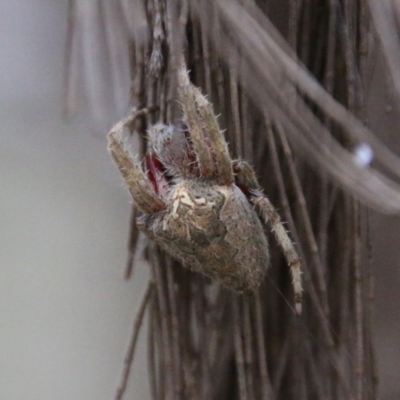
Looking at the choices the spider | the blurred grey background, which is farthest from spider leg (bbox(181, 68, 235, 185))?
the blurred grey background

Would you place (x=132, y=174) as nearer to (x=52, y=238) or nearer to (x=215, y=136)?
(x=215, y=136)

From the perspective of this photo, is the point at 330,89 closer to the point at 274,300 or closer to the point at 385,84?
the point at 385,84

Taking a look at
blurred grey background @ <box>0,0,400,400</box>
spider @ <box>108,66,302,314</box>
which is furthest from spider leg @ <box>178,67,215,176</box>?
blurred grey background @ <box>0,0,400,400</box>

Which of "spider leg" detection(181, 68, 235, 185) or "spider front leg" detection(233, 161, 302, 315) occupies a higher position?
"spider leg" detection(181, 68, 235, 185)

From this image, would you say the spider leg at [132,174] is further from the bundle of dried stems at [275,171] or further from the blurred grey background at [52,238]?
the blurred grey background at [52,238]

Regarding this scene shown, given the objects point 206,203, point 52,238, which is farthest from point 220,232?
point 52,238

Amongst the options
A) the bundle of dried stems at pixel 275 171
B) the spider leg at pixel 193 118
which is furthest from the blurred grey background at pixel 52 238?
the spider leg at pixel 193 118

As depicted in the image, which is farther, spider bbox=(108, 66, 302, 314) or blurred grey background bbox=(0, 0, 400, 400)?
blurred grey background bbox=(0, 0, 400, 400)

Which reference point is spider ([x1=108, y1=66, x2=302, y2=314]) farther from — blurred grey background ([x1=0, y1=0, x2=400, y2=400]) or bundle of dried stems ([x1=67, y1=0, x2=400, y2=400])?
blurred grey background ([x1=0, y1=0, x2=400, y2=400])
